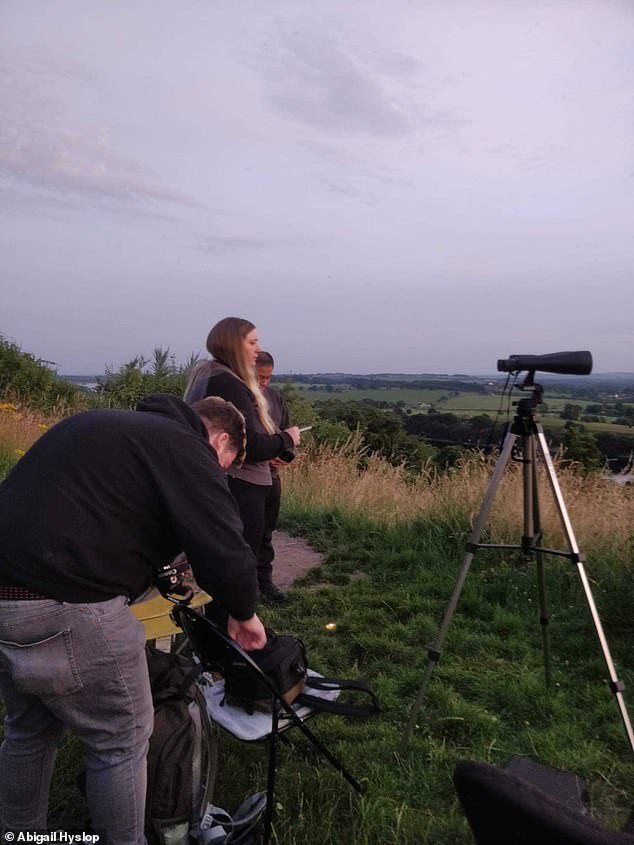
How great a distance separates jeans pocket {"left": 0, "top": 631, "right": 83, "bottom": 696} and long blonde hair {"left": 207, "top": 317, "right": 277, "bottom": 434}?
2.57 m

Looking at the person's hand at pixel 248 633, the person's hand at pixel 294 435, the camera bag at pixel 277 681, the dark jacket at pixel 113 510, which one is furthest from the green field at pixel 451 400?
the dark jacket at pixel 113 510

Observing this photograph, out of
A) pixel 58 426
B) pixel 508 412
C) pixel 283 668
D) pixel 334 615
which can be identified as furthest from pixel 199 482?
pixel 334 615

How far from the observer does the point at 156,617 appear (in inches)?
120

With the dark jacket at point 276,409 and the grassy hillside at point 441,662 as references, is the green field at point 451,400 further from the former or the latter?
the dark jacket at point 276,409

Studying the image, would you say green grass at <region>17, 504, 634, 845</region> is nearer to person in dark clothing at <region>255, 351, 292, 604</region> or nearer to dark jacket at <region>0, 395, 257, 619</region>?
person in dark clothing at <region>255, 351, 292, 604</region>

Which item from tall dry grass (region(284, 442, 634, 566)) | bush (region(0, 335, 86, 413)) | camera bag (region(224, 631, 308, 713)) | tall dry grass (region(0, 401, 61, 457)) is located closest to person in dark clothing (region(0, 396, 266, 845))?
camera bag (region(224, 631, 308, 713))

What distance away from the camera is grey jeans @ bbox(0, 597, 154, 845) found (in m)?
1.88

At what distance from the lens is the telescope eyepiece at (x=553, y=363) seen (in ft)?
10.1

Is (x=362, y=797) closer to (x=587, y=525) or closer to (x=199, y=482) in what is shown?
(x=199, y=482)

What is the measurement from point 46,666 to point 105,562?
30 centimetres

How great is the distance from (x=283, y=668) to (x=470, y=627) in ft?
8.38

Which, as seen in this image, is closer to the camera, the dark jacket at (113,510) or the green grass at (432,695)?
the dark jacket at (113,510)

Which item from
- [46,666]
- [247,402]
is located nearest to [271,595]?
[247,402]

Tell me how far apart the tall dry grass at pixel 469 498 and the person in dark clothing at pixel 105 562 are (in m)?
4.35
